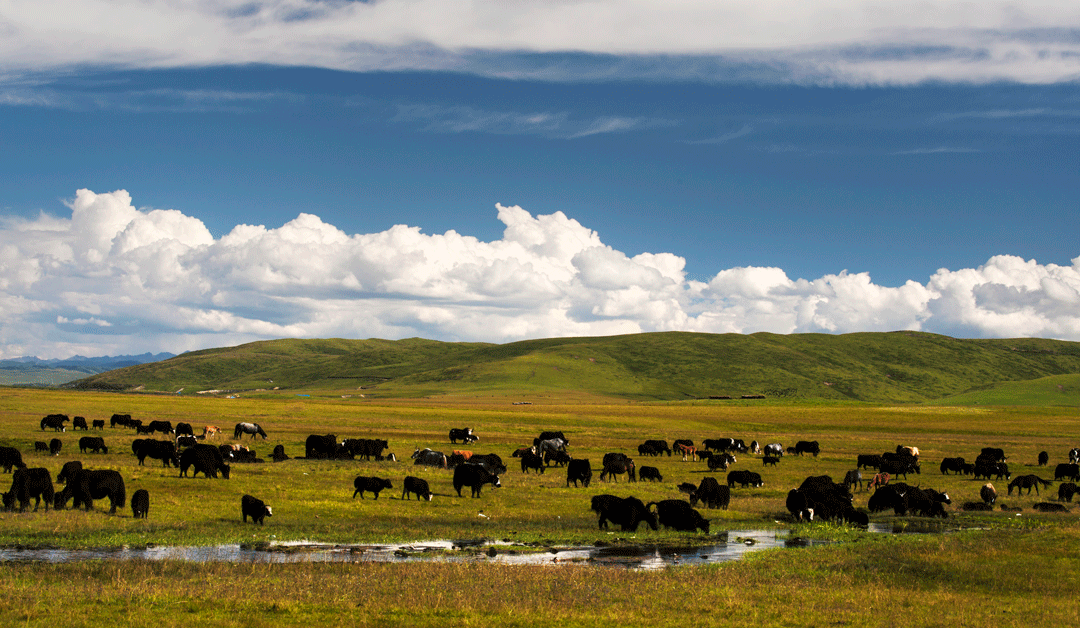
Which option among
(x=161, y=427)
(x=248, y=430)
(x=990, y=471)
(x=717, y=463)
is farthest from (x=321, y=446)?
(x=990, y=471)

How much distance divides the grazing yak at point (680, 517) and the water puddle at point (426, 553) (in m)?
2.15

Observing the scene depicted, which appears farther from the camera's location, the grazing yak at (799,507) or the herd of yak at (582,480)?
the grazing yak at (799,507)

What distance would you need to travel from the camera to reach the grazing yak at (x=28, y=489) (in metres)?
24.3

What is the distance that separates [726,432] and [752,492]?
43.2 m

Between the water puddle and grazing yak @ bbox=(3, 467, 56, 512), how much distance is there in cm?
621

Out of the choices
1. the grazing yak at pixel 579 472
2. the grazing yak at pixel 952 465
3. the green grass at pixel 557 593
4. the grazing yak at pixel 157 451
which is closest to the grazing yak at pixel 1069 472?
the grazing yak at pixel 952 465

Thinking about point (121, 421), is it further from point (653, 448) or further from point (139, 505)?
point (139, 505)

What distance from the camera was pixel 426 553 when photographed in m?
20.6

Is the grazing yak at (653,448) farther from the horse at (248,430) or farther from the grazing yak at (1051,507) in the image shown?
the horse at (248,430)

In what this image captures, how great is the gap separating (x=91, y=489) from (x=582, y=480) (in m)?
20.3

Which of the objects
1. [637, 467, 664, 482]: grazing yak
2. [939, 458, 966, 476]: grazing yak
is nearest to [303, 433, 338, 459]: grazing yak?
[637, 467, 664, 482]: grazing yak

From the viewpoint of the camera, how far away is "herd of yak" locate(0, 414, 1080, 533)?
24.9m

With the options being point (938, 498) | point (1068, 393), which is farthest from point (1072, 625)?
point (1068, 393)

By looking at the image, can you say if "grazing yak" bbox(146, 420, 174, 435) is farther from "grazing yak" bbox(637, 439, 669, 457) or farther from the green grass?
the green grass
